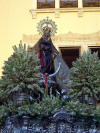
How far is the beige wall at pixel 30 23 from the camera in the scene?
48.6 ft

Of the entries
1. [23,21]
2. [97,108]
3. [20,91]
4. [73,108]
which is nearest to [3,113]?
[20,91]

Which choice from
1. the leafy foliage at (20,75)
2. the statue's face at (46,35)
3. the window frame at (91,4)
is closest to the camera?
the leafy foliage at (20,75)

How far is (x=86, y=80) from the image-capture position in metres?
→ 11.4

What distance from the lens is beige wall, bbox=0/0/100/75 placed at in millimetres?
14805

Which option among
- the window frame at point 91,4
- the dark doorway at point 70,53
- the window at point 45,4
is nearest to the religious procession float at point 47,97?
the dark doorway at point 70,53

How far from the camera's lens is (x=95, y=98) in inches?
445

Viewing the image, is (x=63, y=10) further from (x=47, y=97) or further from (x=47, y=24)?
(x=47, y=97)

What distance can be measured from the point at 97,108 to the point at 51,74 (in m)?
2.09

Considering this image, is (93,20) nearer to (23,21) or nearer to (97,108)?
(23,21)

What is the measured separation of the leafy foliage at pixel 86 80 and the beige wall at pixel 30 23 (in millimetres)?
3120

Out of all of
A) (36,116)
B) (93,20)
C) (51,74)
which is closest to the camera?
(36,116)

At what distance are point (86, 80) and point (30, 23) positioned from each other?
4454mm

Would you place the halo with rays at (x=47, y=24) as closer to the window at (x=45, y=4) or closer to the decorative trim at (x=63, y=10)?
the decorative trim at (x=63, y=10)

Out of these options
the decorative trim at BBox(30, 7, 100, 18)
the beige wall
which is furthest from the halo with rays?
the decorative trim at BBox(30, 7, 100, 18)
